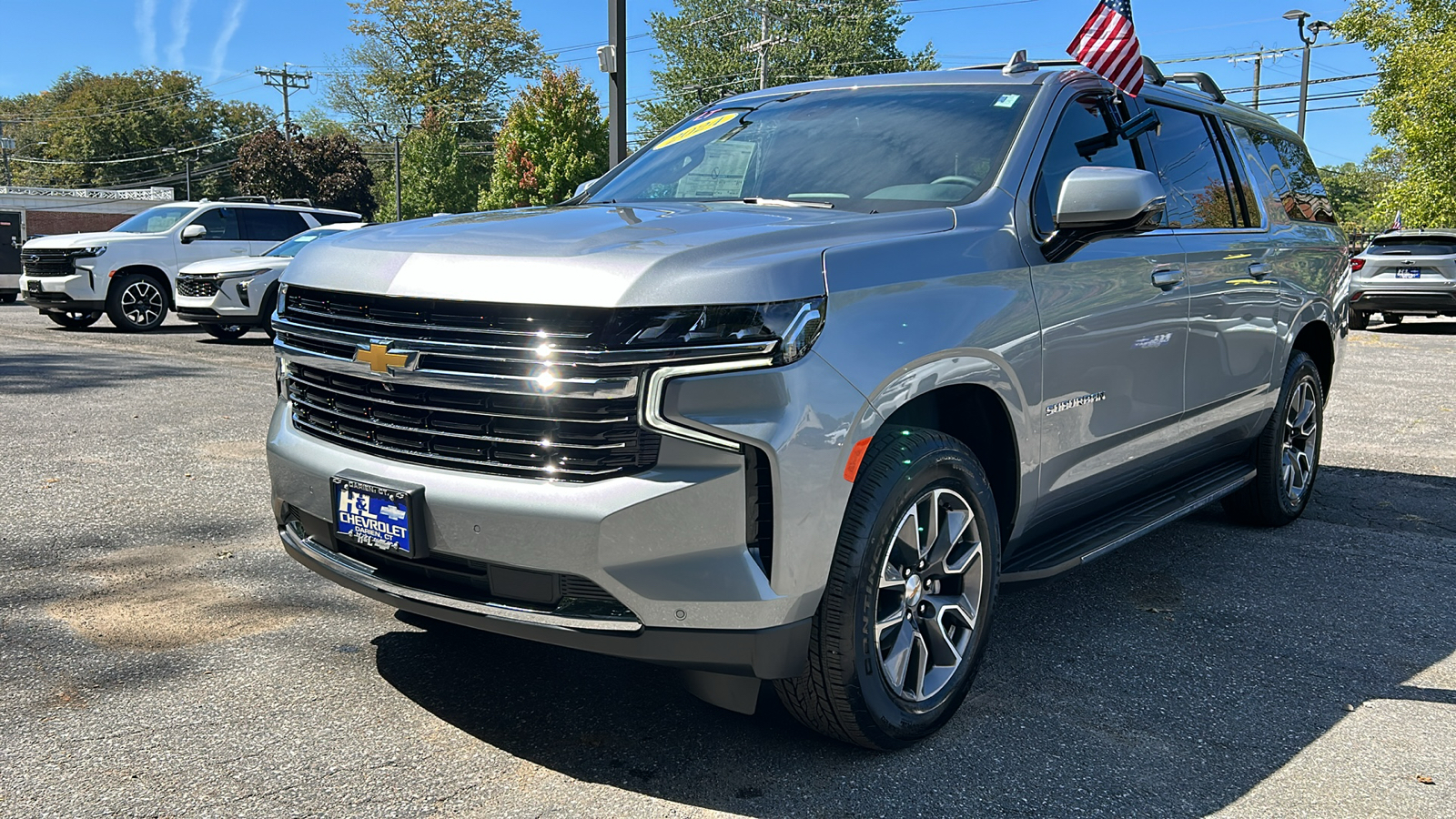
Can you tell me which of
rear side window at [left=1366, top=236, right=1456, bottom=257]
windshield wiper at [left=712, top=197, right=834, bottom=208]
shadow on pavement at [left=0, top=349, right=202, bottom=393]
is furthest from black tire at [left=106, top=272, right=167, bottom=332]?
rear side window at [left=1366, top=236, right=1456, bottom=257]

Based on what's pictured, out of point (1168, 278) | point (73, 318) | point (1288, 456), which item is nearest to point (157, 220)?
point (73, 318)

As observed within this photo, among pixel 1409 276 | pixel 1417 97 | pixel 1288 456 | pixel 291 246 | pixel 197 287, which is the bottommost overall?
pixel 1288 456

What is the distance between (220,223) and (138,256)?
3.79 feet

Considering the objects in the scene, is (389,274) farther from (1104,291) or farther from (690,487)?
(1104,291)

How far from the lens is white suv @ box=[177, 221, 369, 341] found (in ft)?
45.5

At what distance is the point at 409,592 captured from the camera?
283 cm

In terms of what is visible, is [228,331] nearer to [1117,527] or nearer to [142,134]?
[1117,527]

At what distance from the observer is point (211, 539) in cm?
496

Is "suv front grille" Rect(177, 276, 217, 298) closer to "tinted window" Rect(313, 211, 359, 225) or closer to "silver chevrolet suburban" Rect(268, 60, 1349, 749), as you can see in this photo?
"tinted window" Rect(313, 211, 359, 225)

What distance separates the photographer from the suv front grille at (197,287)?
13930 mm

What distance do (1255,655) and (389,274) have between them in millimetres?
3074

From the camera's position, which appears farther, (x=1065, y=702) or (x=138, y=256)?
(x=138, y=256)

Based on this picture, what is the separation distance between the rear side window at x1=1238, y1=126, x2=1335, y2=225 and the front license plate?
4285mm

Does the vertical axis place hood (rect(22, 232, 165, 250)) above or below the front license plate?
above
